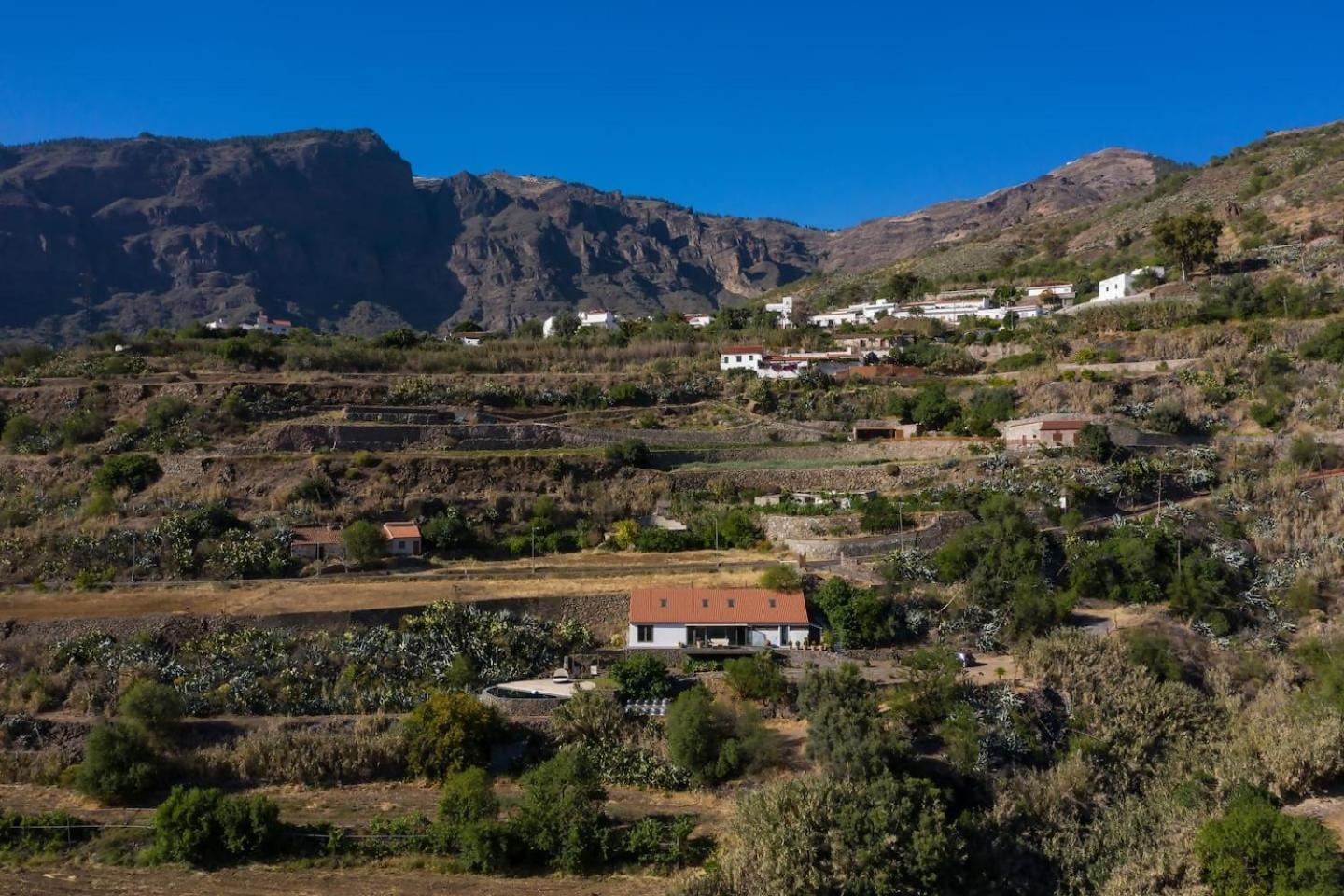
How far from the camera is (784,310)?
224 ft

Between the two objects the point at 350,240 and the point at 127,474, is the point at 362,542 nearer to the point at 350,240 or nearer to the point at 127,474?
the point at 127,474

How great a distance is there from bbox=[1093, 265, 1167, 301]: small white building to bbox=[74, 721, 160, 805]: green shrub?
46933 mm

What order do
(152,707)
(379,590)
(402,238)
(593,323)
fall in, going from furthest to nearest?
(402,238), (593,323), (379,590), (152,707)

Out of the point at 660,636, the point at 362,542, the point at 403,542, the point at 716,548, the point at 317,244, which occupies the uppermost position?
the point at 317,244

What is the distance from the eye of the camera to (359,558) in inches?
1097

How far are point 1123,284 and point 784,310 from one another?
24.1m

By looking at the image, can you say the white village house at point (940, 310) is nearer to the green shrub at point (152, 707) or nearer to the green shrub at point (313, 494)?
the green shrub at point (313, 494)

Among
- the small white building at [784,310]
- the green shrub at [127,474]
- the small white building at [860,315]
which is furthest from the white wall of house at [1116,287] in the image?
the green shrub at [127,474]

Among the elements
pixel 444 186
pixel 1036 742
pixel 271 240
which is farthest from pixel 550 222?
pixel 1036 742

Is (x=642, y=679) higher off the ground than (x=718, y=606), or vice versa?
(x=718, y=606)

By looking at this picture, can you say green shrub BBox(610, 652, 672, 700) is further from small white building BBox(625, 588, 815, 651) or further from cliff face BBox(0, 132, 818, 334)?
cliff face BBox(0, 132, 818, 334)

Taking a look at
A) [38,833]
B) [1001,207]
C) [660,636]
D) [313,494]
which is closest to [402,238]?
[1001,207]

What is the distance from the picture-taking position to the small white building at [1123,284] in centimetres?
4956

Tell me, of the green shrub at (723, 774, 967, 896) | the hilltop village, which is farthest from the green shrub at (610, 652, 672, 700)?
the green shrub at (723, 774, 967, 896)
